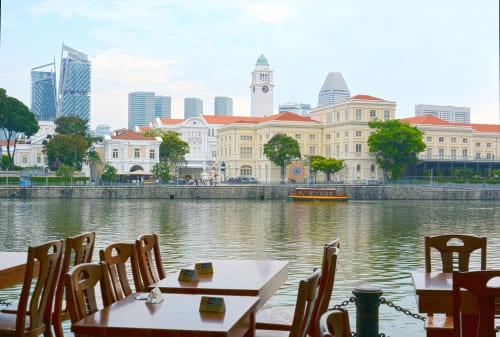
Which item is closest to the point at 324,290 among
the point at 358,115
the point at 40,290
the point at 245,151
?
the point at 40,290

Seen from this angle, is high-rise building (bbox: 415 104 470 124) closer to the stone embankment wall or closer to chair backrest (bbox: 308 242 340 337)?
the stone embankment wall

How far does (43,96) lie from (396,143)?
139 m

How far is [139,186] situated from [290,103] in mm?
118436

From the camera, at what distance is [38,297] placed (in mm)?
4703

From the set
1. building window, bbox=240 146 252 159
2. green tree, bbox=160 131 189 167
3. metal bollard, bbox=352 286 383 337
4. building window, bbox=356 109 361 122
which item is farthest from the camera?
building window, bbox=240 146 252 159

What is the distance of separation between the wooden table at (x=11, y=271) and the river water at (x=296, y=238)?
15.8ft

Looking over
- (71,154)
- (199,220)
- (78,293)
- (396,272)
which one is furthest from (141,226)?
(71,154)

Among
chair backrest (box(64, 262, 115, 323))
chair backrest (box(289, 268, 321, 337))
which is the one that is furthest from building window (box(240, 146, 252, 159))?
chair backrest (box(289, 268, 321, 337))

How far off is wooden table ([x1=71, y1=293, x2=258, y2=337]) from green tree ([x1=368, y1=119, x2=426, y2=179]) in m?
68.1

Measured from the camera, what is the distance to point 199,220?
30953 millimetres

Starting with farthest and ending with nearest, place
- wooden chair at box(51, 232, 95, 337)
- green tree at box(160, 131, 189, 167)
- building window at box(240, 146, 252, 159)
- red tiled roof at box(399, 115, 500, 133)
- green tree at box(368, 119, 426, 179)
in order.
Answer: building window at box(240, 146, 252, 159)
red tiled roof at box(399, 115, 500, 133)
green tree at box(160, 131, 189, 167)
green tree at box(368, 119, 426, 179)
wooden chair at box(51, 232, 95, 337)

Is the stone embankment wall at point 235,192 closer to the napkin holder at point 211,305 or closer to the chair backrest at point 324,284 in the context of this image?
the chair backrest at point 324,284

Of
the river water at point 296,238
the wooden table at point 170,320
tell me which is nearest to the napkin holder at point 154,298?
the wooden table at point 170,320

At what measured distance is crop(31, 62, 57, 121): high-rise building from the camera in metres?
187
